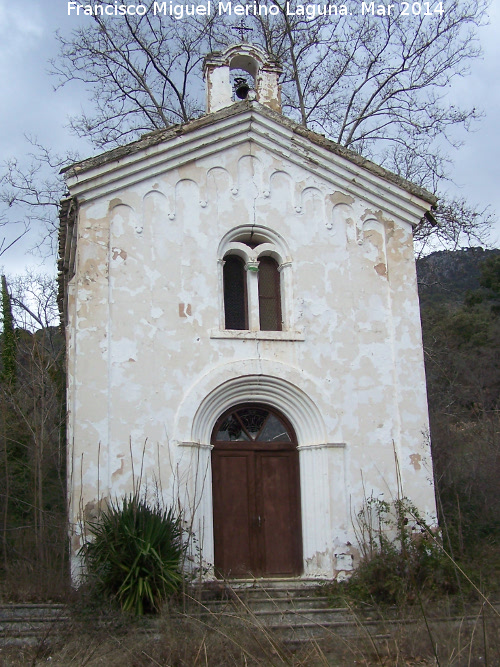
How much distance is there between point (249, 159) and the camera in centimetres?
1346

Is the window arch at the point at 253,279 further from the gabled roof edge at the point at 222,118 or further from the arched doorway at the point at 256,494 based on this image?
the gabled roof edge at the point at 222,118

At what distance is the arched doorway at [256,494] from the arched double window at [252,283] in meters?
1.49

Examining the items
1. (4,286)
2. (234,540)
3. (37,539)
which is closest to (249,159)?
(234,540)

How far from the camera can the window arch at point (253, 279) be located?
1298cm

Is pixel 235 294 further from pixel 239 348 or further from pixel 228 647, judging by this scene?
pixel 228 647

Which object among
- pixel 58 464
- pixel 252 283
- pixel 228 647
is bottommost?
pixel 228 647

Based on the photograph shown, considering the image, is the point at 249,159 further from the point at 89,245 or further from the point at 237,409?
the point at 237,409

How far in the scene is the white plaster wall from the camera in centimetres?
1166

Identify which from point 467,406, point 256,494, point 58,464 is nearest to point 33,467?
point 58,464

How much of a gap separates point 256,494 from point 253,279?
3546 millimetres

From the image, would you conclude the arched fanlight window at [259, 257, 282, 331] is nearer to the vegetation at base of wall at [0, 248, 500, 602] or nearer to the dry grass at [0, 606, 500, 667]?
the vegetation at base of wall at [0, 248, 500, 602]

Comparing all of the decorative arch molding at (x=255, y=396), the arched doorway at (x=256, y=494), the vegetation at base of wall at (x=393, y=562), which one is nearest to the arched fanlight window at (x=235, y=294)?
the decorative arch molding at (x=255, y=396)

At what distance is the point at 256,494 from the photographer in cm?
1233

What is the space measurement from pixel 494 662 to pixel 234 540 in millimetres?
5777
